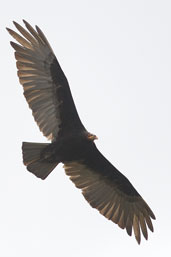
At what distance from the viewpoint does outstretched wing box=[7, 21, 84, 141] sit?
12.9 metres

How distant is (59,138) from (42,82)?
1.11 m

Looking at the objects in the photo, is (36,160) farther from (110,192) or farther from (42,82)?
(110,192)

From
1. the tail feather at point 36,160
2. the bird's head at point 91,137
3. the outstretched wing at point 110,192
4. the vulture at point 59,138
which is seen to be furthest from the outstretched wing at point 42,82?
the outstretched wing at point 110,192

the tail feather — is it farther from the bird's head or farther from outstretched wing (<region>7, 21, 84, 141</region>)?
the bird's head

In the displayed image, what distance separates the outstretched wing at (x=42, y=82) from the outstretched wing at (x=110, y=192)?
92 centimetres

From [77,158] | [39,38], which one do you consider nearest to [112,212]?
[77,158]

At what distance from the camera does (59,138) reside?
12.8 metres

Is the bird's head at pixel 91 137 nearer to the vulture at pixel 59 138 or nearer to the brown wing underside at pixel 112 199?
the vulture at pixel 59 138

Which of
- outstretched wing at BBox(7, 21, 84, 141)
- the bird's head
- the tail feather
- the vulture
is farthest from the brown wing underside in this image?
the bird's head

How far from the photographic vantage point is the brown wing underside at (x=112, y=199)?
44.4 ft

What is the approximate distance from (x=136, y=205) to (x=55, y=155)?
7.08 feet

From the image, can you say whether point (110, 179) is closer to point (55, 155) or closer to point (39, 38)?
point (55, 155)

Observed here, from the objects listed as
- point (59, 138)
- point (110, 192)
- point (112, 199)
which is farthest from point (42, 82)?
point (112, 199)

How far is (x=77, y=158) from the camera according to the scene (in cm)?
1322
